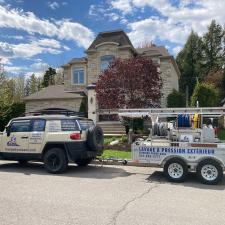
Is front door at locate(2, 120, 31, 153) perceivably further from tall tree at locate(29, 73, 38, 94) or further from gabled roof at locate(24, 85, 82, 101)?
tall tree at locate(29, 73, 38, 94)

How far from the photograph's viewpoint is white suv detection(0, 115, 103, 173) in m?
10.6

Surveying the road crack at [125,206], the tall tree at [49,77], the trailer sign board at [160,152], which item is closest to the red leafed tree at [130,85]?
the trailer sign board at [160,152]

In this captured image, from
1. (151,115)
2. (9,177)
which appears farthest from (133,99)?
(9,177)

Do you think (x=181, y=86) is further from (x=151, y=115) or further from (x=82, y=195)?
(x=82, y=195)

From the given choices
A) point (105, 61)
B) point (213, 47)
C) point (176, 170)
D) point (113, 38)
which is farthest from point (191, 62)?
point (176, 170)

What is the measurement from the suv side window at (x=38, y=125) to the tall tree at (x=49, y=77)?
50357mm

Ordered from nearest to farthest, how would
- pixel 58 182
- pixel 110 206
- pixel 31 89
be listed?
pixel 110 206 → pixel 58 182 → pixel 31 89

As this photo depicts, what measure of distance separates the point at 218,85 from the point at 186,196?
43.9 metres

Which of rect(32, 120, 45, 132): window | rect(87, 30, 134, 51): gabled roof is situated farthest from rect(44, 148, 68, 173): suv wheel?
rect(87, 30, 134, 51): gabled roof

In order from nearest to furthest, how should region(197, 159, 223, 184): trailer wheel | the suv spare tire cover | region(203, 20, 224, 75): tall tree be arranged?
region(197, 159, 223, 184): trailer wheel, the suv spare tire cover, region(203, 20, 224, 75): tall tree

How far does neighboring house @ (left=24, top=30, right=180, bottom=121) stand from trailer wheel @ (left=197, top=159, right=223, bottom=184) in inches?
696

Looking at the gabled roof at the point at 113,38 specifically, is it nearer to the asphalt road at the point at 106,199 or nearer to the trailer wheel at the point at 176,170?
the asphalt road at the point at 106,199

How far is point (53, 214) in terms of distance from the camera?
19.8ft

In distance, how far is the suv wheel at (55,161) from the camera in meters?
10.5
